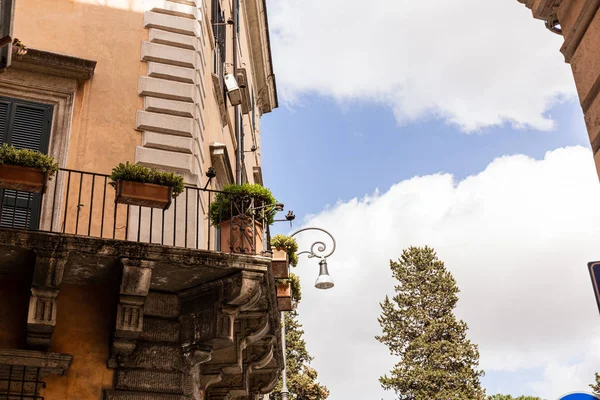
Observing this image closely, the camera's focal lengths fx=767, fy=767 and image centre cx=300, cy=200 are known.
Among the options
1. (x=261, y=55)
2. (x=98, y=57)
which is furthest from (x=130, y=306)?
(x=261, y=55)

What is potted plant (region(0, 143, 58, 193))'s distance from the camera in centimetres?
812

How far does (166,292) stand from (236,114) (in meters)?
7.61

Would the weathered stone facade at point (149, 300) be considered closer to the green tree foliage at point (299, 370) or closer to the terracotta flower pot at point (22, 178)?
the terracotta flower pot at point (22, 178)

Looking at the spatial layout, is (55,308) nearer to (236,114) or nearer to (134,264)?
(134,264)

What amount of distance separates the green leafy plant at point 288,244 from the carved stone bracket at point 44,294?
4.66 metres

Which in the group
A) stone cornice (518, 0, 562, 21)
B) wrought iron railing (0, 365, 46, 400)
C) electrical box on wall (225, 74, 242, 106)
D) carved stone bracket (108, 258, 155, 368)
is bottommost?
wrought iron railing (0, 365, 46, 400)

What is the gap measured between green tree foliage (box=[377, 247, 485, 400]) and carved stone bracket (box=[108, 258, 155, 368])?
3317 centimetres

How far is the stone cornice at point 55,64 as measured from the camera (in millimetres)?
10250

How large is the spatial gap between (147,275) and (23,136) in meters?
2.97

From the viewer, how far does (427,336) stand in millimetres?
42344


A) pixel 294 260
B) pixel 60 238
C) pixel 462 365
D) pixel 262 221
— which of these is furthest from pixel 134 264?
pixel 462 365

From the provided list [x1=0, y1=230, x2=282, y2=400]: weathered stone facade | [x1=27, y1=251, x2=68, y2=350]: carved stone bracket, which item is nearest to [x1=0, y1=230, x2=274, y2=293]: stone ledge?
[x1=0, y1=230, x2=282, y2=400]: weathered stone facade

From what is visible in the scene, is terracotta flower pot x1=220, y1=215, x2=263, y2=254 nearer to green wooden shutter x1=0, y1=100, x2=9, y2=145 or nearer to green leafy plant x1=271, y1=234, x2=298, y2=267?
green leafy plant x1=271, y1=234, x2=298, y2=267

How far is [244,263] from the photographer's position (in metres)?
8.80
